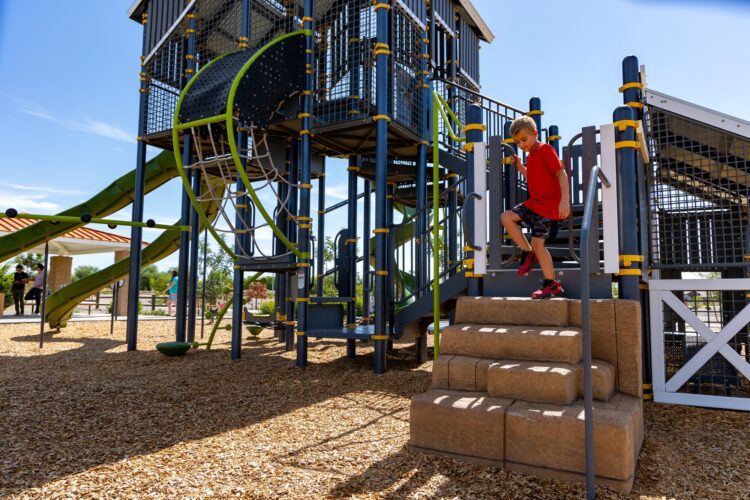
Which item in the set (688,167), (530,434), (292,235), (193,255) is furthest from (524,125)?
(193,255)

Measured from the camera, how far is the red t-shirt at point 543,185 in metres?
3.92

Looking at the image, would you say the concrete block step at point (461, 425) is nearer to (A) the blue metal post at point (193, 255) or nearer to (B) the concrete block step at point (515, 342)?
(B) the concrete block step at point (515, 342)

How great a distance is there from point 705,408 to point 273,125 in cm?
647

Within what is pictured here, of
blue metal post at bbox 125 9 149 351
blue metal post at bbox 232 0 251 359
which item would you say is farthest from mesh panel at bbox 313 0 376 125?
blue metal post at bbox 125 9 149 351

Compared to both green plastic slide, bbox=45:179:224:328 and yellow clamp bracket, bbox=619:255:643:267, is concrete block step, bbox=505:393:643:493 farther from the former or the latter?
green plastic slide, bbox=45:179:224:328

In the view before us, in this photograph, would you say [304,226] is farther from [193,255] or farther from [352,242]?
[193,255]

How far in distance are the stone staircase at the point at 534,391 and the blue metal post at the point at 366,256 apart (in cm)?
428

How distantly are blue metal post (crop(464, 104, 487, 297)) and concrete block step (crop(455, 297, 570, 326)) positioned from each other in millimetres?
473

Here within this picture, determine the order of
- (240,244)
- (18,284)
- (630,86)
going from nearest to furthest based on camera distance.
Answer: (630,86)
(240,244)
(18,284)

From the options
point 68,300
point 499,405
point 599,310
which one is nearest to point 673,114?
point 599,310

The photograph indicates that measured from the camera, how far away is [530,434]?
2902 millimetres

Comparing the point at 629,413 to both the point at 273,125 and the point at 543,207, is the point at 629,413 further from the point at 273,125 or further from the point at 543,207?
the point at 273,125

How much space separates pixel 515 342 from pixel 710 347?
245 centimetres

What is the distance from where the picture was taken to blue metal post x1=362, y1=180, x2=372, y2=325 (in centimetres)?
832
